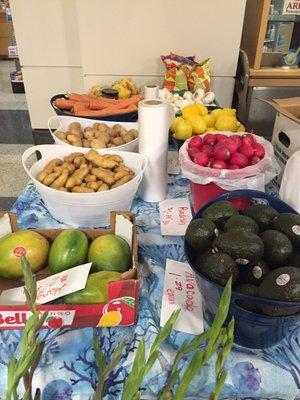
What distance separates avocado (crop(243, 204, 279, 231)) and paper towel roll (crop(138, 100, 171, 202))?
1.24 ft

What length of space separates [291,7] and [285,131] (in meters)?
1.91

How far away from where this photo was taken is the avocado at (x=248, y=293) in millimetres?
505

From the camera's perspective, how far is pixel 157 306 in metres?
0.68

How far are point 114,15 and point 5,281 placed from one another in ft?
6.61

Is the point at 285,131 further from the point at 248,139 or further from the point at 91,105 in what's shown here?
the point at 91,105

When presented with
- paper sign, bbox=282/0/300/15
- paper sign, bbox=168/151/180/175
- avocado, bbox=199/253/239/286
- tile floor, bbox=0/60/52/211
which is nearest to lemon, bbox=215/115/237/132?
paper sign, bbox=168/151/180/175

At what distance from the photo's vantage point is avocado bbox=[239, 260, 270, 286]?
54cm

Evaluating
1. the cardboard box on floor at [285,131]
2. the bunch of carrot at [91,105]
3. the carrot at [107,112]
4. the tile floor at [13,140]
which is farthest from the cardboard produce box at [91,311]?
the tile floor at [13,140]

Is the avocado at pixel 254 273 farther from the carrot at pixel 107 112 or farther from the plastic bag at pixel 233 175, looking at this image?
the carrot at pixel 107 112

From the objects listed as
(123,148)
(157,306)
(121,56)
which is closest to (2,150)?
(121,56)

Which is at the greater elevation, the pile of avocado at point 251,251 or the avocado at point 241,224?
the avocado at point 241,224

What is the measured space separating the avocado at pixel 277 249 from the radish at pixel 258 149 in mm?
395

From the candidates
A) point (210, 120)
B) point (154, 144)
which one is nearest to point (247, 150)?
point (154, 144)

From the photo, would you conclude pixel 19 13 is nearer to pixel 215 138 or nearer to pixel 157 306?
pixel 215 138
